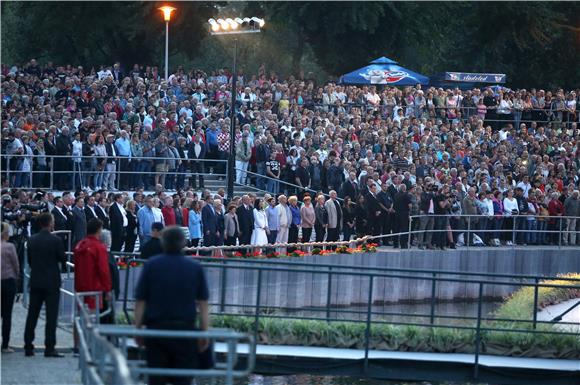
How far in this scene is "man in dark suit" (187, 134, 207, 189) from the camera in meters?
32.4

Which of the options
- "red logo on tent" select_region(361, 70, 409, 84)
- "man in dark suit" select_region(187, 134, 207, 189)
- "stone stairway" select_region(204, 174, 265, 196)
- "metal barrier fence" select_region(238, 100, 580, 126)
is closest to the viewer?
"man in dark suit" select_region(187, 134, 207, 189)

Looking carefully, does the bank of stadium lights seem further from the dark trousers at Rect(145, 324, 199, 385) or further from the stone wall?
the dark trousers at Rect(145, 324, 199, 385)

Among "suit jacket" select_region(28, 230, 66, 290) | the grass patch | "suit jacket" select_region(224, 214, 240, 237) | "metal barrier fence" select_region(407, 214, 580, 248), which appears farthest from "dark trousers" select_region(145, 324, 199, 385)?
"metal barrier fence" select_region(407, 214, 580, 248)

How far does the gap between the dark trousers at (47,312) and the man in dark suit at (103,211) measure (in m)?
Result: 9.42

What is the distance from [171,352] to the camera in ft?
39.0

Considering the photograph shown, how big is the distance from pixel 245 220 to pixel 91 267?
13.8 meters

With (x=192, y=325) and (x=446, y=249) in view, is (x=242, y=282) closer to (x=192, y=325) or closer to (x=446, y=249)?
(x=192, y=325)

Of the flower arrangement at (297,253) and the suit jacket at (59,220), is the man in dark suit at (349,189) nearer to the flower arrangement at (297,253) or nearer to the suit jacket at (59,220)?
the flower arrangement at (297,253)

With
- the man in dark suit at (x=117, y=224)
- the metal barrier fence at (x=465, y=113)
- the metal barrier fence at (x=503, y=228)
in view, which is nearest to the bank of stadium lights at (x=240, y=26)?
the man in dark suit at (x=117, y=224)

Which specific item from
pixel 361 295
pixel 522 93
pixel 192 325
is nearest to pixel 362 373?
pixel 361 295

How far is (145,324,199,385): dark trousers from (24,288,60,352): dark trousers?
14.9ft

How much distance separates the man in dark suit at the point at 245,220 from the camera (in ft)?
95.8

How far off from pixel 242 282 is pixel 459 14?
1572 inches

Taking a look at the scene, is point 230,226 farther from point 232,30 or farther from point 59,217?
point 59,217
